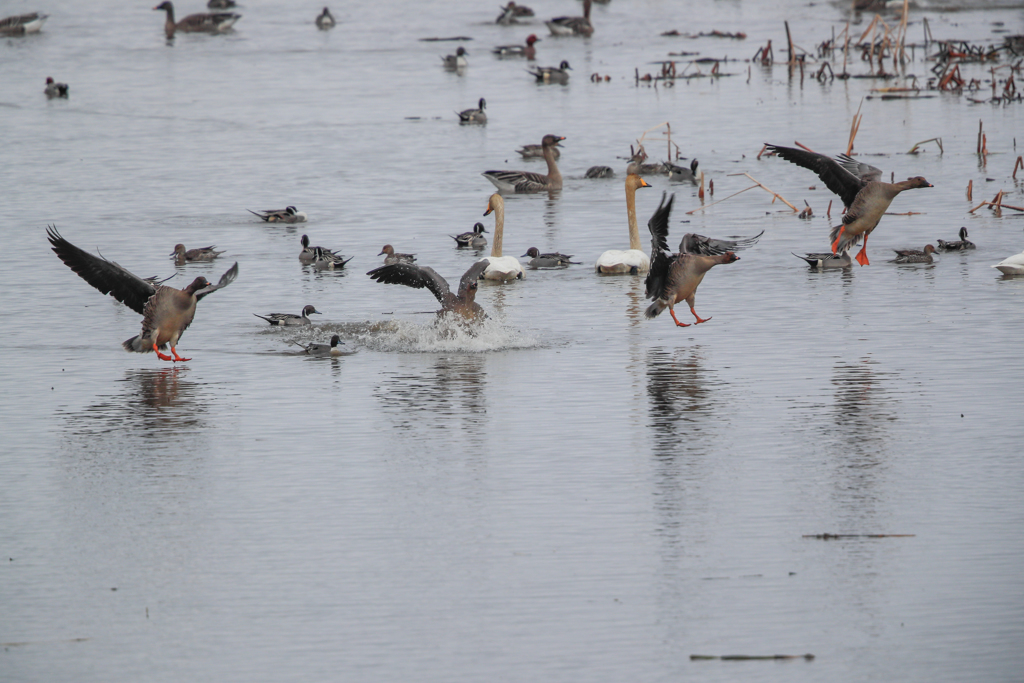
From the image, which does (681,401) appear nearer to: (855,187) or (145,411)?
(145,411)

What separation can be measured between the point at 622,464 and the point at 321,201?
13753 millimetres

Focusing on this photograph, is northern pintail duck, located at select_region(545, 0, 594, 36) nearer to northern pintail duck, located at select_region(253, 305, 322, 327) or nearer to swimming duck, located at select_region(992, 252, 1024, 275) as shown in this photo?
swimming duck, located at select_region(992, 252, 1024, 275)

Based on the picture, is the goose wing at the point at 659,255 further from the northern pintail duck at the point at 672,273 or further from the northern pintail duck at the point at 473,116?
the northern pintail duck at the point at 473,116

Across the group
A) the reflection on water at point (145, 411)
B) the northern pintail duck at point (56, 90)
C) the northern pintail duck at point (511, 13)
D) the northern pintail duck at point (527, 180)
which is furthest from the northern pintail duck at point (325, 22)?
the reflection on water at point (145, 411)

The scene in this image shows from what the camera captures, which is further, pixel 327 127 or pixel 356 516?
pixel 327 127

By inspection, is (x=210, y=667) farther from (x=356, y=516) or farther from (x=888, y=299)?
(x=888, y=299)

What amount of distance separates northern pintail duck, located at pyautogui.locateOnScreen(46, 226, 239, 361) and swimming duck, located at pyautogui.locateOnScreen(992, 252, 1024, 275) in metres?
8.01

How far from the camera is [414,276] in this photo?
1310 centimetres

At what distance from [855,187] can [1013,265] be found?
2.03 m

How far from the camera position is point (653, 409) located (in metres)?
10.1

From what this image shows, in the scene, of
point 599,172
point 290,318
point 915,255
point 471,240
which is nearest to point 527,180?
point 599,172

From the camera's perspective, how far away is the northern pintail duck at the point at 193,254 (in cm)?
1639

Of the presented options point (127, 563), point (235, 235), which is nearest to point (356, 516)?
point (127, 563)

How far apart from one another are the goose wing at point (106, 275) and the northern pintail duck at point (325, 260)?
397 cm
